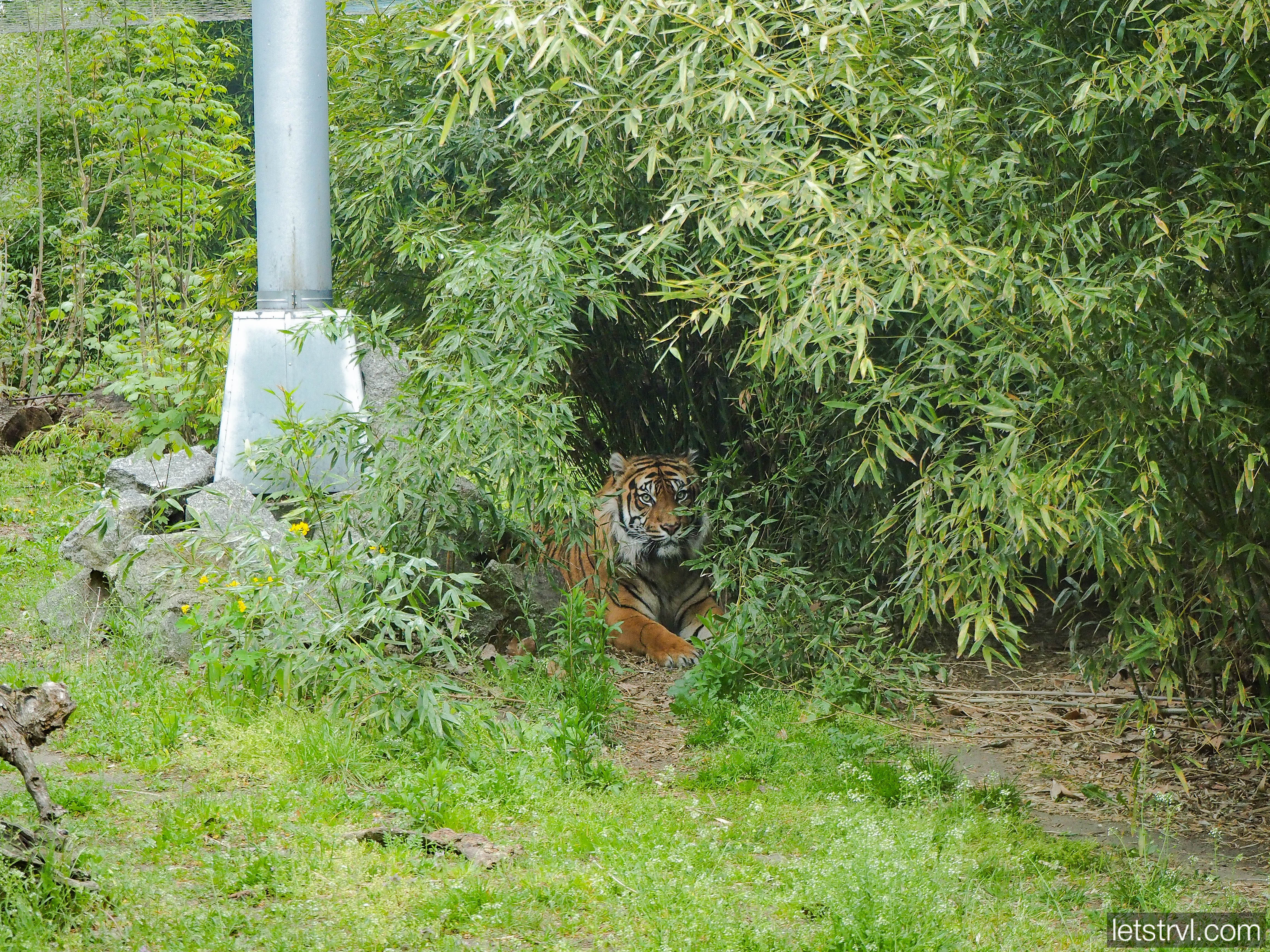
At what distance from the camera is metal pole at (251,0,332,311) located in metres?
4.71

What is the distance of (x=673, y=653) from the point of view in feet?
16.6

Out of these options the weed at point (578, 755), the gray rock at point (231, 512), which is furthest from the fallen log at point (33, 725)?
the weed at point (578, 755)

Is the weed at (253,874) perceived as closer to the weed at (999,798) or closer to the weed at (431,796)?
the weed at (431,796)

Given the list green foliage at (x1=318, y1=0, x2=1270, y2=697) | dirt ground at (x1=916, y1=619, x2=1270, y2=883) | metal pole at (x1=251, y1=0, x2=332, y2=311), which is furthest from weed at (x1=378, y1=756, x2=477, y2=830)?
metal pole at (x1=251, y1=0, x2=332, y2=311)

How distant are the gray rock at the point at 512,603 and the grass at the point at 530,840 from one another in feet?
1.77

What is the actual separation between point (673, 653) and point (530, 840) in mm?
2132

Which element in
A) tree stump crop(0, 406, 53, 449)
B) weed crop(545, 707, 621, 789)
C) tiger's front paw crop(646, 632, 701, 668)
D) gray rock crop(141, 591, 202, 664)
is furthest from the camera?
tree stump crop(0, 406, 53, 449)

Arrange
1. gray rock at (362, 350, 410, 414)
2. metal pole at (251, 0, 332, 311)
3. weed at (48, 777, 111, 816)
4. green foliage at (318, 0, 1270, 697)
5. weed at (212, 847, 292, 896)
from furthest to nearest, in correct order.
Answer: gray rock at (362, 350, 410, 414)
metal pole at (251, 0, 332, 311)
weed at (48, 777, 111, 816)
green foliage at (318, 0, 1270, 697)
weed at (212, 847, 292, 896)

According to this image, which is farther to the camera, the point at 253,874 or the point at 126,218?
the point at 126,218

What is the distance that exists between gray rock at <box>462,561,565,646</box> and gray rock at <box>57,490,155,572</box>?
1256 mm

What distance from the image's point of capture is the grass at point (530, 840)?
8.02 feet

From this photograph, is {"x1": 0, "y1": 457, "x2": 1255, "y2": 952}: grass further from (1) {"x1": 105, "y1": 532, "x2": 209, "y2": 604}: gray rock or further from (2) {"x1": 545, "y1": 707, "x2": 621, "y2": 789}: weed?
(1) {"x1": 105, "y1": 532, "x2": 209, "y2": 604}: gray rock

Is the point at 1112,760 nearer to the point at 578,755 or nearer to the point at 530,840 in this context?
the point at 578,755

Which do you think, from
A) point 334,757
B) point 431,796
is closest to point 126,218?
point 334,757
